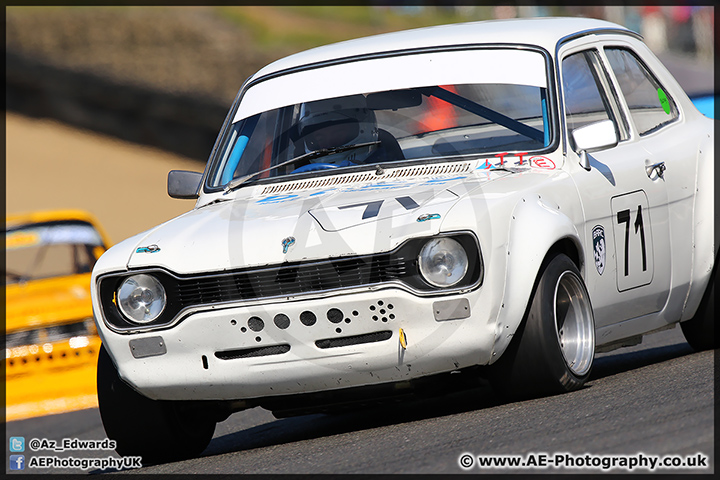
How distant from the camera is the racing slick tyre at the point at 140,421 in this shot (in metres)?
5.21

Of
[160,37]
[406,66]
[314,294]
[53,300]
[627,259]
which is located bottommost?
[160,37]

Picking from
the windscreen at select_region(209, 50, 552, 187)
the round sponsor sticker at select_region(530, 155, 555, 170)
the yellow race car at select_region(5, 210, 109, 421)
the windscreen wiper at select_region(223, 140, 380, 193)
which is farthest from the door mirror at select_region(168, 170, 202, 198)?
the yellow race car at select_region(5, 210, 109, 421)

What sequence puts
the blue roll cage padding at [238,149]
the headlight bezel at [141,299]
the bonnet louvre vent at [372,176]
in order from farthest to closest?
the blue roll cage padding at [238,149] → the bonnet louvre vent at [372,176] → the headlight bezel at [141,299]

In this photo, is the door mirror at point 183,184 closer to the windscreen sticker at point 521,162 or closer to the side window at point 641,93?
the windscreen sticker at point 521,162

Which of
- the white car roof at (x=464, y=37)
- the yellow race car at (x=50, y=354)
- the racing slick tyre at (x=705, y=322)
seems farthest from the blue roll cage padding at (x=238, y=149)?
the yellow race car at (x=50, y=354)

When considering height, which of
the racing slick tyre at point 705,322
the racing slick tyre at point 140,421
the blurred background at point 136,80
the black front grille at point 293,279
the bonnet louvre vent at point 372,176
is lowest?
the blurred background at point 136,80

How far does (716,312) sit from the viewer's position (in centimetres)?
636

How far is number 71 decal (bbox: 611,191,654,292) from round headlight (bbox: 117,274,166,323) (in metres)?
2.17

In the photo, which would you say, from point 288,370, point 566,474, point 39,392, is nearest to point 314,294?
point 288,370

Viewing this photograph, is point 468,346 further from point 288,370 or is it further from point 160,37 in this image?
point 160,37

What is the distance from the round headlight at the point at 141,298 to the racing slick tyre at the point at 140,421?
1.35ft

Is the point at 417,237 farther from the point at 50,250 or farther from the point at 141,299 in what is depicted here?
the point at 50,250

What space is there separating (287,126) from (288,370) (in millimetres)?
1838

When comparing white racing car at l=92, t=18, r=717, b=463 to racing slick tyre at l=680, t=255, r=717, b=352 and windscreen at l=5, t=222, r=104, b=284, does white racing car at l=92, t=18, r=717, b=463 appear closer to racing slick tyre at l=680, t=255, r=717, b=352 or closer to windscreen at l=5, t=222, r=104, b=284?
racing slick tyre at l=680, t=255, r=717, b=352
